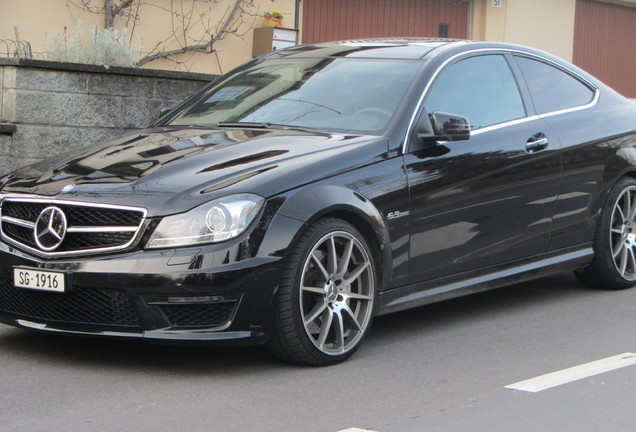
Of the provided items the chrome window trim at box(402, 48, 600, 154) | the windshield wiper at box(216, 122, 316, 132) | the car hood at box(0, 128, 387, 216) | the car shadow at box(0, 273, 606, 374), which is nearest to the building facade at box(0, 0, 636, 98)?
the windshield wiper at box(216, 122, 316, 132)

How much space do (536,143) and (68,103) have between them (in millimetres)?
4765

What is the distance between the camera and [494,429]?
4512 millimetres

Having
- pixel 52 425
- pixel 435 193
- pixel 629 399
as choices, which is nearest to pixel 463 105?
pixel 435 193

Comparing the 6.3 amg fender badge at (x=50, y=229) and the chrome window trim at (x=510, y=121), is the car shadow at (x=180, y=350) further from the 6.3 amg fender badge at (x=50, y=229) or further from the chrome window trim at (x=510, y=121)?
the chrome window trim at (x=510, y=121)

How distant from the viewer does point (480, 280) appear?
21.7ft

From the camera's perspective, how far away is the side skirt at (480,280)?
6.07 meters

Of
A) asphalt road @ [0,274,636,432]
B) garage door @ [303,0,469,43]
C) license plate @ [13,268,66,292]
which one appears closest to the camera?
asphalt road @ [0,274,636,432]

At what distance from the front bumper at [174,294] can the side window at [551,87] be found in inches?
104

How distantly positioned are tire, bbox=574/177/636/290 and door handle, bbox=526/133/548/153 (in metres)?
0.87

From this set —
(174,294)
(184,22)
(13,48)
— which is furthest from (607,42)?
(174,294)

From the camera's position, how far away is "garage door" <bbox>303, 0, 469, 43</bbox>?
16.9 m

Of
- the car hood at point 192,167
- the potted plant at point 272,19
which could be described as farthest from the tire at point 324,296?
the potted plant at point 272,19

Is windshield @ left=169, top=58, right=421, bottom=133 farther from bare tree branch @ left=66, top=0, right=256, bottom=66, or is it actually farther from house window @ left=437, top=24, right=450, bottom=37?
house window @ left=437, top=24, right=450, bottom=37

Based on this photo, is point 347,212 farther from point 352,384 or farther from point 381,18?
point 381,18
